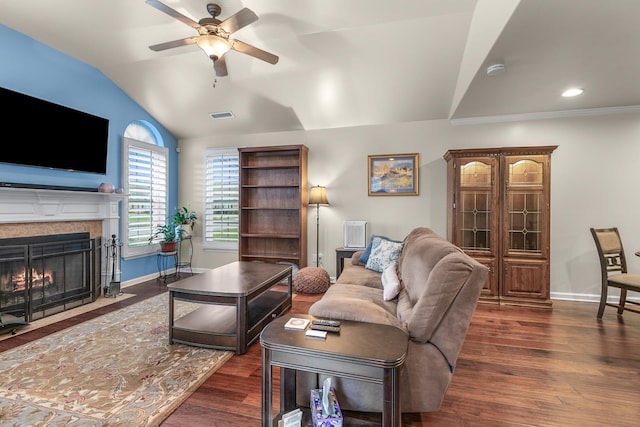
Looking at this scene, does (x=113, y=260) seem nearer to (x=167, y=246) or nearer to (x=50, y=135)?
(x=167, y=246)

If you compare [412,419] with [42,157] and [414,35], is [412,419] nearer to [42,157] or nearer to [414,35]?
[414,35]

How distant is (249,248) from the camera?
5.05 metres

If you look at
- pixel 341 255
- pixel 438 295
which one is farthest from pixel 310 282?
pixel 438 295

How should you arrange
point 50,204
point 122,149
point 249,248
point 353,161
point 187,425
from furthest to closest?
1. point 249,248
2. point 353,161
3. point 122,149
4. point 50,204
5. point 187,425

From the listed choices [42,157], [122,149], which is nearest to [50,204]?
[42,157]

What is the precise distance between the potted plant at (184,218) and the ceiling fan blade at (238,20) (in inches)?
135

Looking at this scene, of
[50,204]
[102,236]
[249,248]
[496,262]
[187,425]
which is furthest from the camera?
[249,248]

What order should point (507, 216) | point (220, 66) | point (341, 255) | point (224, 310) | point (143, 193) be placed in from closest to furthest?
1. point (220, 66)
2. point (224, 310)
3. point (507, 216)
4. point (341, 255)
5. point (143, 193)

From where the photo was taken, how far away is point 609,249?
3.38 meters

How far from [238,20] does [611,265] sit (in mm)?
4681

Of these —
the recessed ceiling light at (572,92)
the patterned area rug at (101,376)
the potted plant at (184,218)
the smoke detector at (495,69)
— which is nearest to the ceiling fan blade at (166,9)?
Answer: the smoke detector at (495,69)

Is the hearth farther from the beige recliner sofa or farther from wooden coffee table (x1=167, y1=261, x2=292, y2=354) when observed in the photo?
the beige recliner sofa

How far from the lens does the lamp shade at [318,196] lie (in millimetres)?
4496

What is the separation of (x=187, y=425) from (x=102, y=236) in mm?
3375
